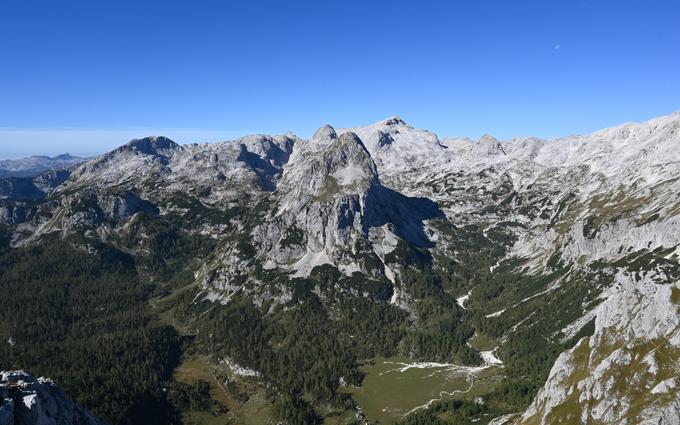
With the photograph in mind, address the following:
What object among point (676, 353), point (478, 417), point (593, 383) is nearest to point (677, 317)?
point (676, 353)

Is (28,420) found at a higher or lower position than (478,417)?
higher

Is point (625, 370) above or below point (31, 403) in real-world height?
below

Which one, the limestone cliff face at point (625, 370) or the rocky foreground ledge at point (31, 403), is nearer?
the rocky foreground ledge at point (31, 403)

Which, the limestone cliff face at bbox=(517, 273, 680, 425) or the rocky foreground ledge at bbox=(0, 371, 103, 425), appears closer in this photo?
the rocky foreground ledge at bbox=(0, 371, 103, 425)

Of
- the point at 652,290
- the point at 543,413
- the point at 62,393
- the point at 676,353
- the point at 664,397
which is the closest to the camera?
the point at 62,393

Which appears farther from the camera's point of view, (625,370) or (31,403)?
(625,370)

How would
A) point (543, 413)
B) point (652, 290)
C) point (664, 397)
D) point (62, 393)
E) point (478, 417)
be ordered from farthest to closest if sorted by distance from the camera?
point (478, 417) < point (652, 290) < point (543, 413) < point (664, 397) < point (62, 393)

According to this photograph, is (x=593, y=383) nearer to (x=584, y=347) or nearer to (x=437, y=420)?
(x=584, y=347)

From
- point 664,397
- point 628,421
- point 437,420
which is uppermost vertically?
point 664,397
